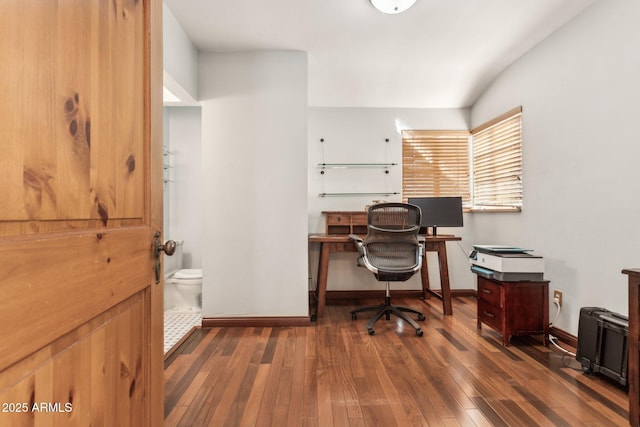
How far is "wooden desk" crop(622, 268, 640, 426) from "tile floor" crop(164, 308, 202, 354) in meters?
2.75

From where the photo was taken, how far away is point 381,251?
281cm

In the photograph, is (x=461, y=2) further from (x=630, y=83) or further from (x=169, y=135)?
(x=169, y=135)

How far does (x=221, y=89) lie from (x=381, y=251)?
2.08m

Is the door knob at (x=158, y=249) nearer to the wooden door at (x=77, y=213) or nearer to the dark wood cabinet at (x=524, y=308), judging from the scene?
the wooden door at (x=77, y=213)

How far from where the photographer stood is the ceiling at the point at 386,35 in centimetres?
230

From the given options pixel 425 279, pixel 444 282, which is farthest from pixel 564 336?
pixel 425 279

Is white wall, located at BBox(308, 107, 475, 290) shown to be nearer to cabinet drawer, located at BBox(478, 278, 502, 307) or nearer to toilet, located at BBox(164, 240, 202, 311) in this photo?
cabinet drawer, located at BBox(478, 278, 502, 307)

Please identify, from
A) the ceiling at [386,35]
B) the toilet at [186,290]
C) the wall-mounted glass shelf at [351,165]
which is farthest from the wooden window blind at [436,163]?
the toilet at [186,290]

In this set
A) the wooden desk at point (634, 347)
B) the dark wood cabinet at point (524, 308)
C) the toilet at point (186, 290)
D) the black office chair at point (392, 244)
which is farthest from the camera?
the toilet at point (186, 290)

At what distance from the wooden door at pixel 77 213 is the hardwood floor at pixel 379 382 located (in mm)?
951

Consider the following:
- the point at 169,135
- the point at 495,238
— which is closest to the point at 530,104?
the point at 495,238

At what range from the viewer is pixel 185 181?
3818 mm

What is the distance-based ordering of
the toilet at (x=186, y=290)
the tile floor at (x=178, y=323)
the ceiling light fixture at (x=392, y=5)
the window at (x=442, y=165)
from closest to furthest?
1. the ceiling light fixture at (x=392, y=5)
2. the tile floor at (x=178, y=323)
3. the toilet at (x=186, y=290)
4. the window at (x=442, y=165)

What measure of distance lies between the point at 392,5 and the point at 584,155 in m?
1.74
